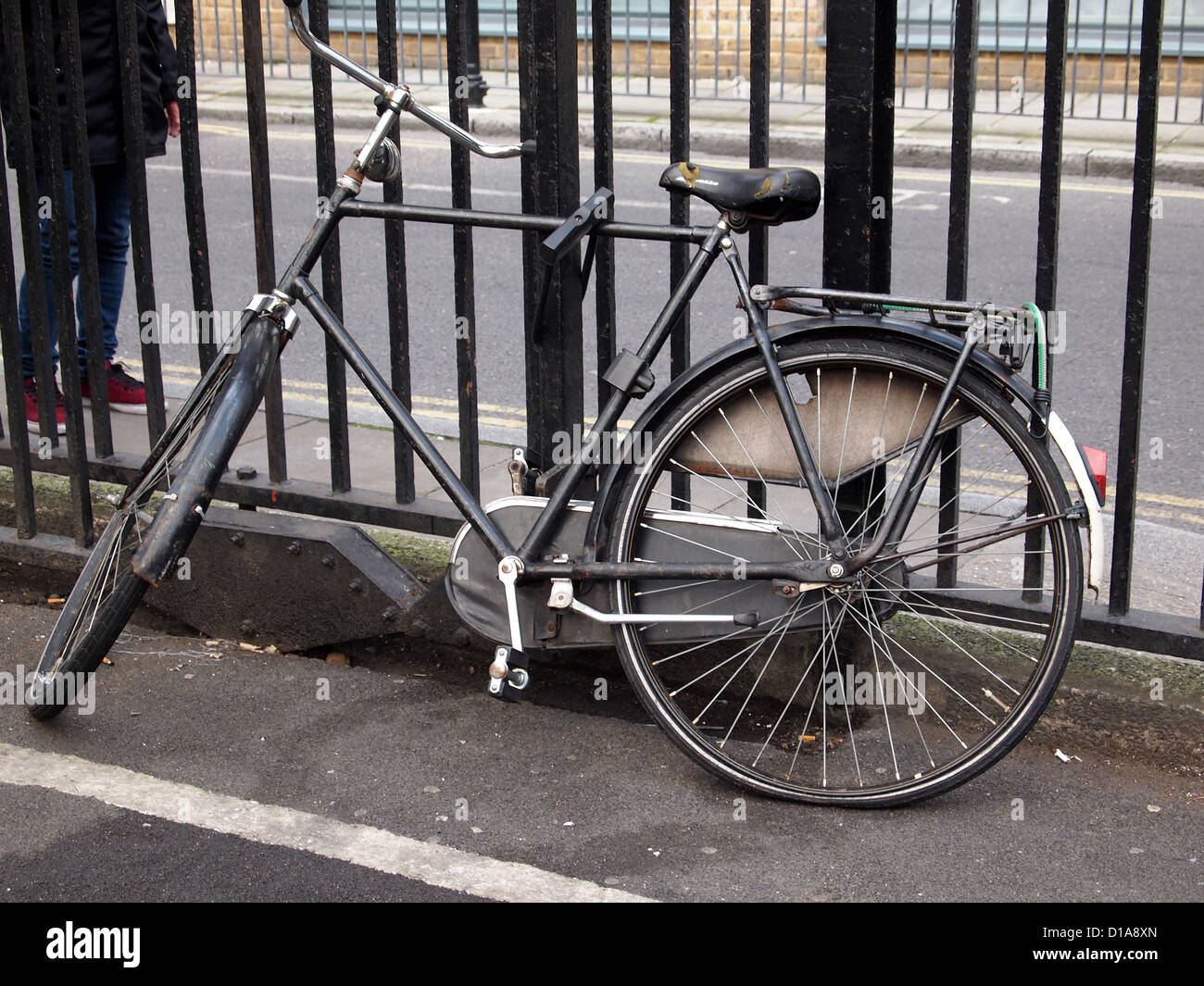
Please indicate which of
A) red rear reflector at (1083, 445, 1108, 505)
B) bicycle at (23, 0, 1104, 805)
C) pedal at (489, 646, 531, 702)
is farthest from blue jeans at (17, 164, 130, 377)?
red rear reflector at (1083, 445, 1108, 505)

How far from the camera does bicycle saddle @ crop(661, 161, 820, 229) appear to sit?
2.91 meters

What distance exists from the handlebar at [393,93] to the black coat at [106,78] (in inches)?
61.7

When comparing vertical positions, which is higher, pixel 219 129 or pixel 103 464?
pixel 219 129

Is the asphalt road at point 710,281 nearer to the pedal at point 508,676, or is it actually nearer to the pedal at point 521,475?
the pedal at point 521,475

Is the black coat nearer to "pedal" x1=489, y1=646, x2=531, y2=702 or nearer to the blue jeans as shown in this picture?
the blue jeans

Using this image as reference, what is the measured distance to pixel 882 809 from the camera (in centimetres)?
304

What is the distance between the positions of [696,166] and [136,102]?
1.68 meters

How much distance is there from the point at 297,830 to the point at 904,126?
10854mm

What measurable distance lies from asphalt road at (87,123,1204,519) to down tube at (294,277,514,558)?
213 centimetres

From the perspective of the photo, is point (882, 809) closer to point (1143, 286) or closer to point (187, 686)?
point (1143, 286)

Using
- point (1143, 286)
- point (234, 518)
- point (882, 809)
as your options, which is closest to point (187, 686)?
point (234, 518)

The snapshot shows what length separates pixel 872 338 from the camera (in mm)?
2990

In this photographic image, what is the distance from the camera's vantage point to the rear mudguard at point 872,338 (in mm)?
2854
